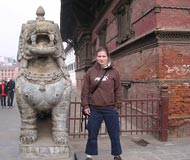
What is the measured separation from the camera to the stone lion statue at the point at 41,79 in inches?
186

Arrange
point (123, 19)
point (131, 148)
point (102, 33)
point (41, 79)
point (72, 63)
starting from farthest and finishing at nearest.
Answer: point (72, 63) < point (102, 33) < point (123, 19) < point (131, 148) < point (41, 79)

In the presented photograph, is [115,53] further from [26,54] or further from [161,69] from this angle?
[26,54]

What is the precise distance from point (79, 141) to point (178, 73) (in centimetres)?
278

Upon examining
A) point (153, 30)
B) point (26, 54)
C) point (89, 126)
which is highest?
point (153, 30)

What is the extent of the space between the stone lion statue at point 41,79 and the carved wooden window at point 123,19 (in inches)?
223

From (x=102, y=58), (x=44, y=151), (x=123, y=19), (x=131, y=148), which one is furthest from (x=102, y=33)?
(x=44, y=151)

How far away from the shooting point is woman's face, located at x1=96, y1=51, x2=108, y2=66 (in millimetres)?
4840

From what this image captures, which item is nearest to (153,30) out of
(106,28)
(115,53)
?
(115,53)

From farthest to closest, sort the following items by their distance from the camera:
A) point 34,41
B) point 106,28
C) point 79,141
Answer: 1. point 106,28
2. point 79,141
3. point 34,41

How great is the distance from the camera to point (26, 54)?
475 centimetres

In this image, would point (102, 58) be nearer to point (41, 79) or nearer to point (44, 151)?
point (41, 79)

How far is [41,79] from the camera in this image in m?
4.74

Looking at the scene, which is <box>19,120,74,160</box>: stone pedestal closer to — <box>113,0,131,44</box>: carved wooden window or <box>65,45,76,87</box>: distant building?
<box>113,0,131,44</box>: carved wooden window

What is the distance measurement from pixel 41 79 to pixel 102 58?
942mm
